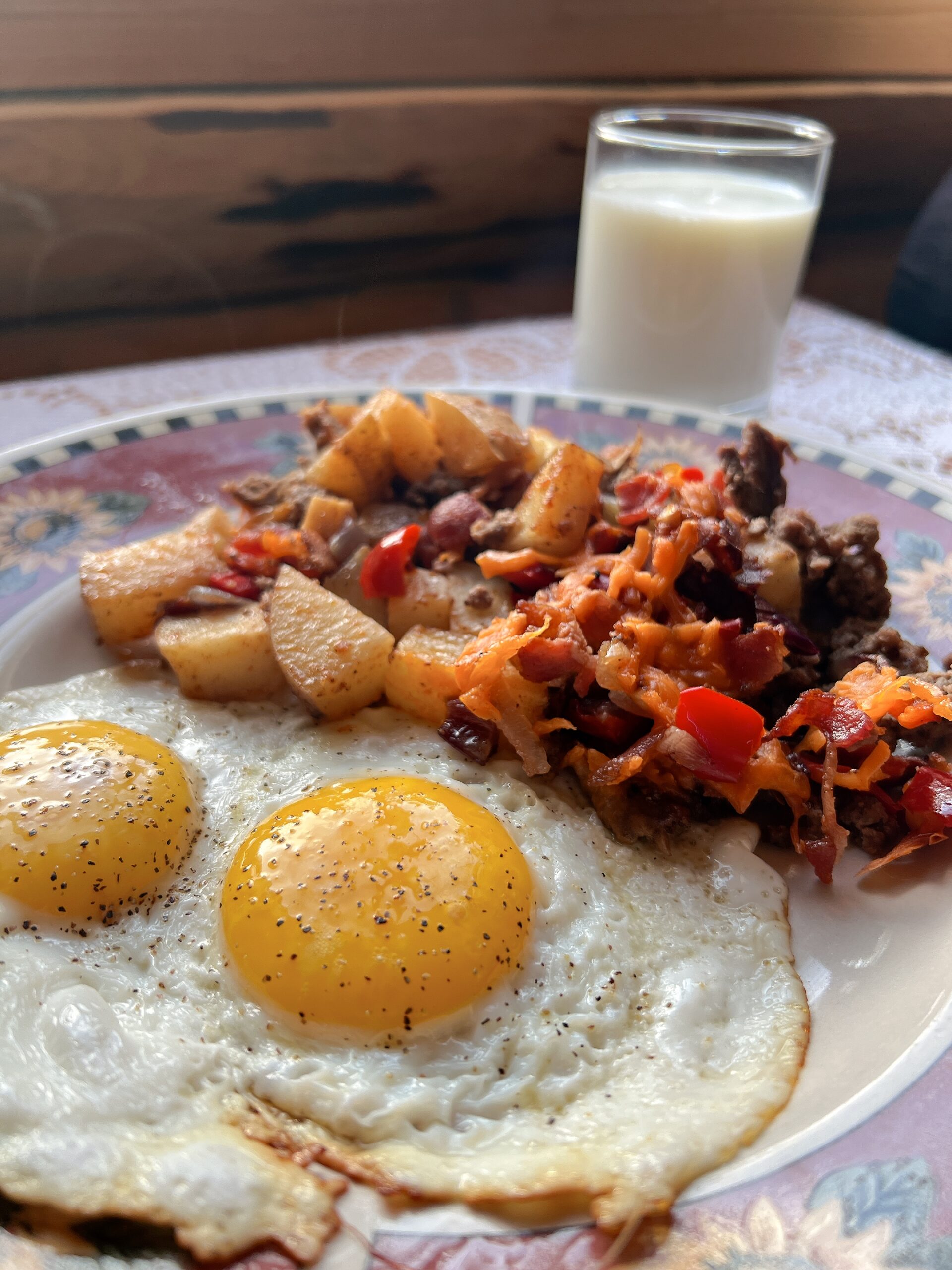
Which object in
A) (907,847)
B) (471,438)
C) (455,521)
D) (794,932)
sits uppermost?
(471,438)

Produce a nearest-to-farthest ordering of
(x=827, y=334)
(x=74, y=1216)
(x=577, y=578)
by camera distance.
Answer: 1. (x=74, y=1216)
2. (x=577, y=578)
3. (x=827, y=334)

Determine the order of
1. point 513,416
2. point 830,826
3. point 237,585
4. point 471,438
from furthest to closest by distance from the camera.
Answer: point 513,416 < point 471,438 < point 237,585 < point 830,826

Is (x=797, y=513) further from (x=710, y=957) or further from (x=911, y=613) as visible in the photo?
(x=710, y=957)

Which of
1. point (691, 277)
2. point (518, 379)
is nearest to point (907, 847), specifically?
point (691, 277)

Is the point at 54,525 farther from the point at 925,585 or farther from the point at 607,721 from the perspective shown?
the point at 925,585

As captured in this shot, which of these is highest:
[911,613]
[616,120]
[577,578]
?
[616,120]

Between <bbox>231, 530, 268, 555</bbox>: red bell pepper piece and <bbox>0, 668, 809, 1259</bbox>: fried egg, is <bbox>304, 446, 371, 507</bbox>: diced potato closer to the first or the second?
<bbox>231, 530, 268, 555</bbox>: red bell pepper piece

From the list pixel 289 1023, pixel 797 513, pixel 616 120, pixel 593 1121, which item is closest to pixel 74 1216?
pixel 289 1023
